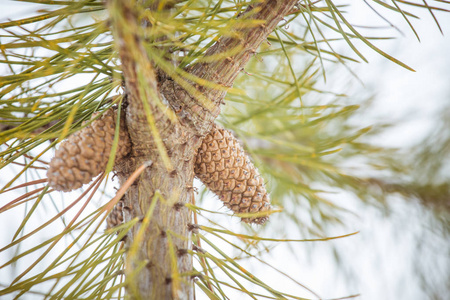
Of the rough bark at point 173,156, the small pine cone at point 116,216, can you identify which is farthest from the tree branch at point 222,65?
the small pine cone at point 116,216

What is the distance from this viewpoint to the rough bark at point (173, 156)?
0.32 metres

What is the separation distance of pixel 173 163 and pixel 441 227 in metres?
0.55

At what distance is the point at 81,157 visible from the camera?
31 cm

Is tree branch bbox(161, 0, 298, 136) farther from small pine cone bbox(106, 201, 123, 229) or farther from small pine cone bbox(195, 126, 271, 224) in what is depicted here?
small pine cone bbox(106, 201, 123, 229)

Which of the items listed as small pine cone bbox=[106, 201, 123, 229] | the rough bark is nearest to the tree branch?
the rough bark

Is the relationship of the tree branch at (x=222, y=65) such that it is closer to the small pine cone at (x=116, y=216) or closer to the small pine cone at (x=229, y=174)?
the small pine cone at (x=229, y=174)

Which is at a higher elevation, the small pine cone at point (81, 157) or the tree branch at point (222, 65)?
the tree branch at point (222, 65)

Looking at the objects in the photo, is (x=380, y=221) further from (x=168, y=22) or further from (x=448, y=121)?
(x=168, y=22)

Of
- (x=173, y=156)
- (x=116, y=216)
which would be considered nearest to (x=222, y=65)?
(x=173, y=156)

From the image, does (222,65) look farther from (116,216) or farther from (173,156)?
(116,216)

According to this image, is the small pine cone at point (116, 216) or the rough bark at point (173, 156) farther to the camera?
the small pine cone at point (116, 216)

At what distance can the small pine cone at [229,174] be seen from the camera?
39cm

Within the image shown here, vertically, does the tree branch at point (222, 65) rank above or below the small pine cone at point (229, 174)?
above

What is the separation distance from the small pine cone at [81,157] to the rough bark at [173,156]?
3cm
